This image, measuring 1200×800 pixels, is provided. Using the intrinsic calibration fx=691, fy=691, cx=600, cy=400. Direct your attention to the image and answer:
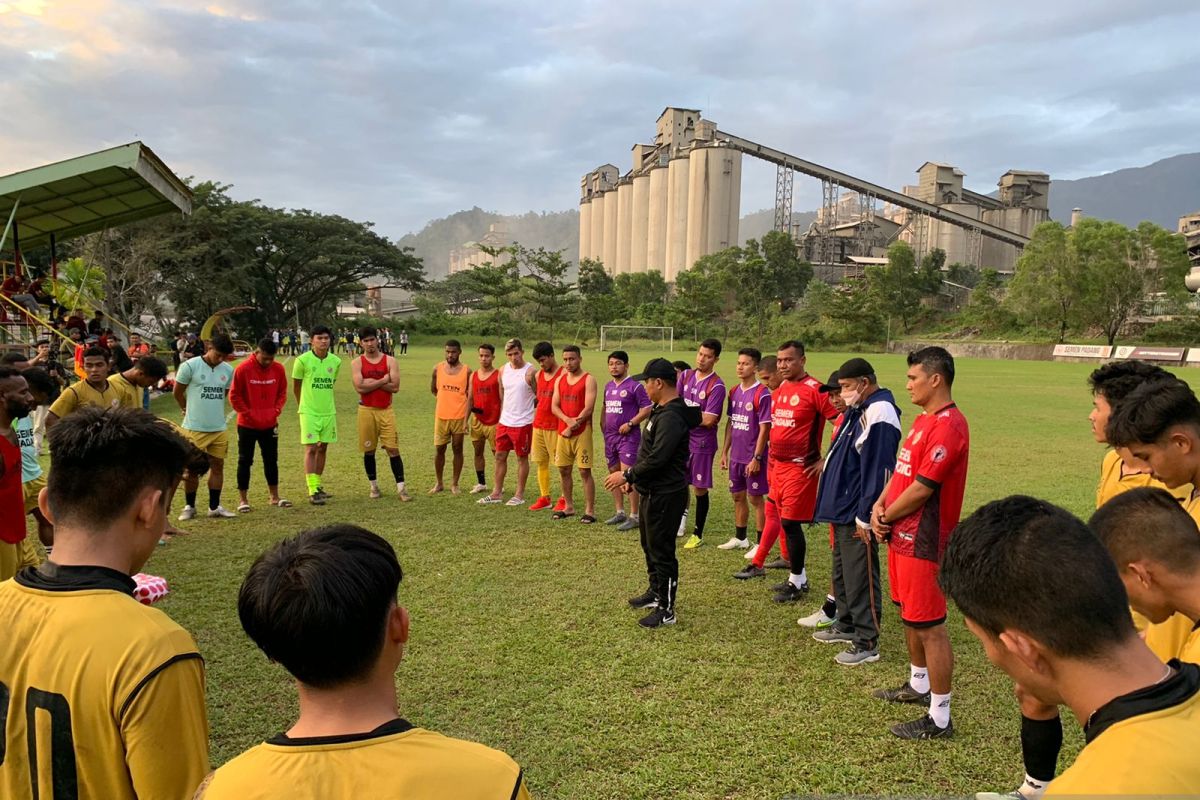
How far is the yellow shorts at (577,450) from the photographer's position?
309 inches

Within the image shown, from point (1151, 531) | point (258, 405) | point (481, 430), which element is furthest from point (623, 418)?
point (1151, 531)

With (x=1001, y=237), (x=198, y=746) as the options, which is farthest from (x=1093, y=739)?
(x=1001, y=237)

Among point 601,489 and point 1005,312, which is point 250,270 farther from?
point 1005,312

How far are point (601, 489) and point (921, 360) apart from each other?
616 cm

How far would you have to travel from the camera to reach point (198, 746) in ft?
5.11

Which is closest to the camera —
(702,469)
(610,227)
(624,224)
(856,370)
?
(856,370)

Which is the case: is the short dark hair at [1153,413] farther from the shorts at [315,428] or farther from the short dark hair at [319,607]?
the shorts at [315,428]

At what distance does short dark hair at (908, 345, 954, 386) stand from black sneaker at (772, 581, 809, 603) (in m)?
2.41

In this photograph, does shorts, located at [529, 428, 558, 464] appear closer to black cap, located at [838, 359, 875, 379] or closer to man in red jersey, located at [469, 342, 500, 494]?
man in red jersey, located at [469, 342, 500, 494]

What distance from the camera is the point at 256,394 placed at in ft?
25.5

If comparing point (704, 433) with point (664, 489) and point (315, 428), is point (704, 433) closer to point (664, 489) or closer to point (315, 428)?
point (664, 489)

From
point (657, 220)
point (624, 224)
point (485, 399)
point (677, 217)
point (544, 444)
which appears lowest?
point (544, 444)

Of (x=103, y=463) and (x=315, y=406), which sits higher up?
(x=103, y=463)

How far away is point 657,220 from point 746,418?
83975mm
